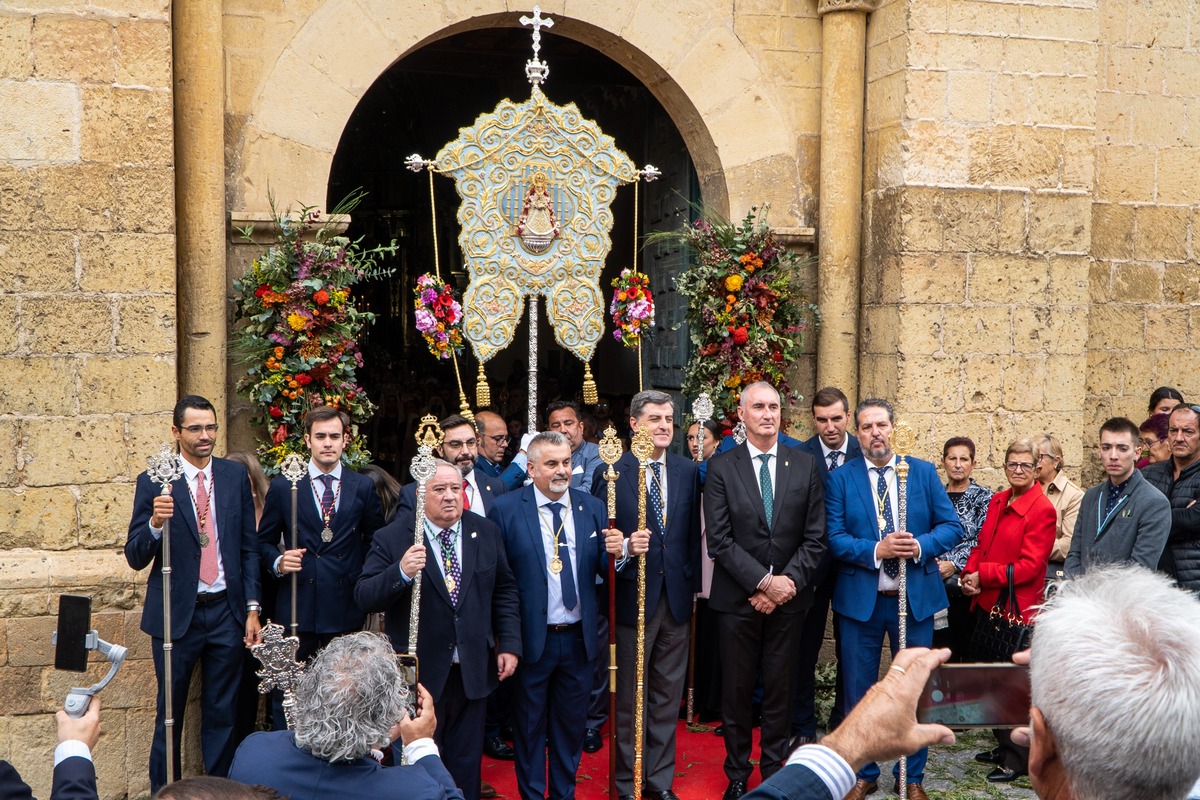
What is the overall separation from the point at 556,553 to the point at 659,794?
1355 millimetres

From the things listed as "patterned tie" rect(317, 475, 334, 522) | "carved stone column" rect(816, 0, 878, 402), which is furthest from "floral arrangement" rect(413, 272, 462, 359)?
"carved stone column" rect(816, 0, 878, 402)

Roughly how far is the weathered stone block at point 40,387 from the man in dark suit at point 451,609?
6.34 ft

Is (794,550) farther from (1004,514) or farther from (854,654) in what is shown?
(1004,514)

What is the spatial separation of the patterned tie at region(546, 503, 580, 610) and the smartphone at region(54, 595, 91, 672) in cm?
258

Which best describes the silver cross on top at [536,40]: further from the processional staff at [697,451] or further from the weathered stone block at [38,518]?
the weathered stone block at [38,518]

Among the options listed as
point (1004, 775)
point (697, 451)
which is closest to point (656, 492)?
point (697, 451)

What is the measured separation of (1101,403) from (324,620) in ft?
18.0

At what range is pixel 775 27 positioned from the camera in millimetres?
7605

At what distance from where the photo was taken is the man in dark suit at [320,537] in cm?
568

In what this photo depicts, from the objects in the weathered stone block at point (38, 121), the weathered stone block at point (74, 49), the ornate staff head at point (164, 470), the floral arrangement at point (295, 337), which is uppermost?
the weathered stone block at point (74, 49)

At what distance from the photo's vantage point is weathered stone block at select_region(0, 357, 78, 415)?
228 inches

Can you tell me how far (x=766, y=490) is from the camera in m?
5.84

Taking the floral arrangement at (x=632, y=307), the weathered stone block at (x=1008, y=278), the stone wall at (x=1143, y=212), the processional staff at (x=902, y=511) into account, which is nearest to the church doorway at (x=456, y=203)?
the floral arrangement at (x=632, y=307)

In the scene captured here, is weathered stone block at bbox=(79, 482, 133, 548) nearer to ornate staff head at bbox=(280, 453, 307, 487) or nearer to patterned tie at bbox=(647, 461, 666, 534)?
ornate staff head at bbox=(280, 453, 307, 487)
